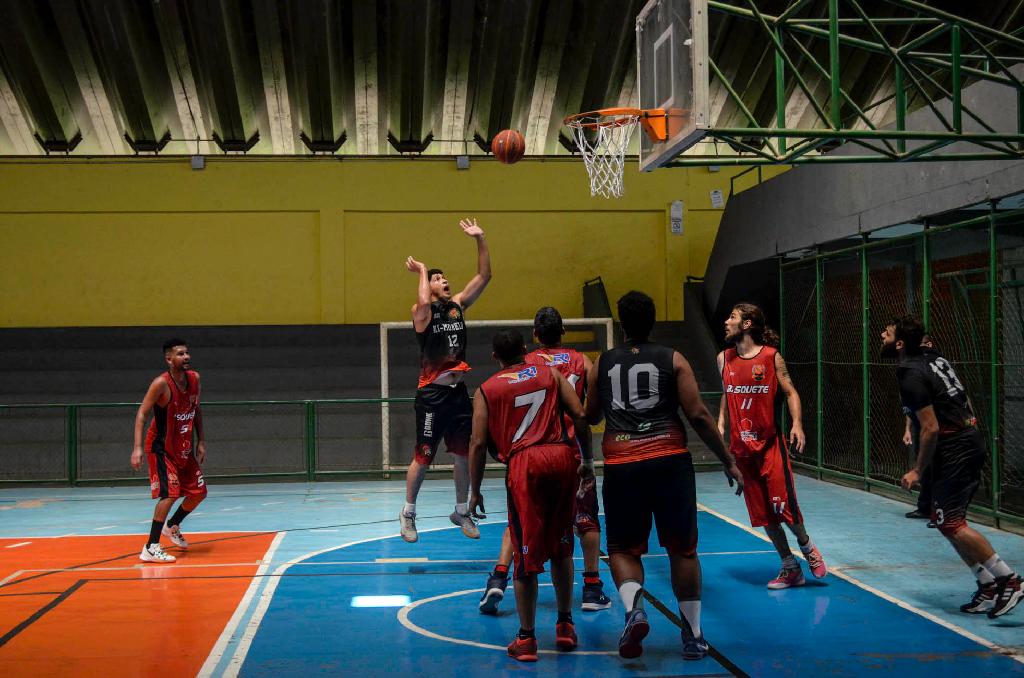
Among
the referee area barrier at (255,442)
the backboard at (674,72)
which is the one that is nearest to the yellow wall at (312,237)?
the referee area barrier at (255,442)

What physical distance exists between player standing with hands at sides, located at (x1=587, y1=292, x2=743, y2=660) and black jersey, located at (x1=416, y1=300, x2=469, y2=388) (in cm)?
308

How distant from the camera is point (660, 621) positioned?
22.3ft

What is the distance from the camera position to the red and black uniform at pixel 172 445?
30.9 feet

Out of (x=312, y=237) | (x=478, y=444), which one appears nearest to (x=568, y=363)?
(x=478, y=444)

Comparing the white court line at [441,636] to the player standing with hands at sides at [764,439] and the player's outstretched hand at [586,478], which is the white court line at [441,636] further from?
the player standing with hands at sides at [764,439]

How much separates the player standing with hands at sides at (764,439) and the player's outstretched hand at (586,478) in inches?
53.2

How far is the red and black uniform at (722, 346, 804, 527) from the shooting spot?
775 cm

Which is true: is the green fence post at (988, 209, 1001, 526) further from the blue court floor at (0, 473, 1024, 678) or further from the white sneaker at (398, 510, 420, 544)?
the white sneaker at (398, 510, 420, 544)

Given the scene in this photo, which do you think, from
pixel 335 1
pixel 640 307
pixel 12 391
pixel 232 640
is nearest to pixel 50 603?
pixel 232 640

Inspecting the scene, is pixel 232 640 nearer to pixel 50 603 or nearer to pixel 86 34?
pixel 50 603

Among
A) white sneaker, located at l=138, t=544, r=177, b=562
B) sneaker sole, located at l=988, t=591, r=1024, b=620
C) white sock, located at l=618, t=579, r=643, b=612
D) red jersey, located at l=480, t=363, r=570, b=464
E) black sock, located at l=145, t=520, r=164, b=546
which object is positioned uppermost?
red jersey, located at l=480, t=363, r=570, b=464

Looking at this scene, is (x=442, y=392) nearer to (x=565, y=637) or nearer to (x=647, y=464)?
(x=565, y=637)

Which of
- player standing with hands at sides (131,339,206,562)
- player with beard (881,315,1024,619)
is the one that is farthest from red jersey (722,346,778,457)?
player standing with hands at sides (131,339,206,562)

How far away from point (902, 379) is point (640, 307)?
7.38ft
